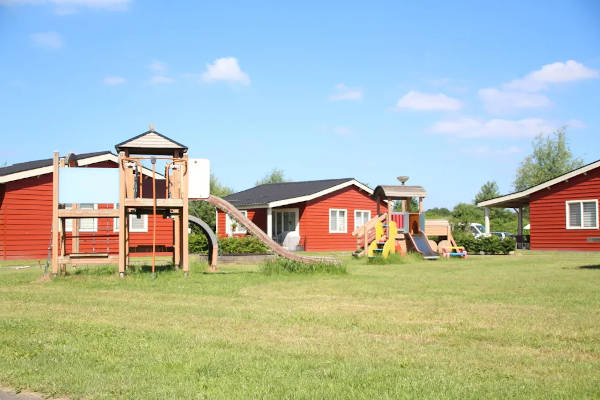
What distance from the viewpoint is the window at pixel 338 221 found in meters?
36.3

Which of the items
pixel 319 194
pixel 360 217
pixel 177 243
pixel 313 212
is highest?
pixel 319 194

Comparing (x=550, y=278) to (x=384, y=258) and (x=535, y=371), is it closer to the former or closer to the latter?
(x=384, y=258)

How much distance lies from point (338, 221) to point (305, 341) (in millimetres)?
29429

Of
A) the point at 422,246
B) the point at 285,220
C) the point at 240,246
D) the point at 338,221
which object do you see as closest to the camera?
the point at 422,246

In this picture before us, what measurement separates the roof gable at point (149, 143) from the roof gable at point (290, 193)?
16.4 metres

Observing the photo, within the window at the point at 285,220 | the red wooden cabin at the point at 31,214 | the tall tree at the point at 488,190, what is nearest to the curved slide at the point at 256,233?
the red wooden cabin at the point at 31,214

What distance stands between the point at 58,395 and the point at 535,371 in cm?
417

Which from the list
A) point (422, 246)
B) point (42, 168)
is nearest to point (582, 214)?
point (422, 246)

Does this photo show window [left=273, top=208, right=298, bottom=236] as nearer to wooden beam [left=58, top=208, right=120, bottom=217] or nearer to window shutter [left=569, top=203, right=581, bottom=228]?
window shutter [left=569, top=203, right=581, bottom=228]

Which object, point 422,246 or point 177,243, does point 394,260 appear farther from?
point 177,243

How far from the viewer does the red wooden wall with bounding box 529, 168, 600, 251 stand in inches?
1153

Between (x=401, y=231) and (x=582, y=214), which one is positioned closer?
(x=401, y=231)

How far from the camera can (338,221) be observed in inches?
1438

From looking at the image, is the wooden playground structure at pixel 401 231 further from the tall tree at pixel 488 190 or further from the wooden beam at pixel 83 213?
the tall tree at pixel 488 190
